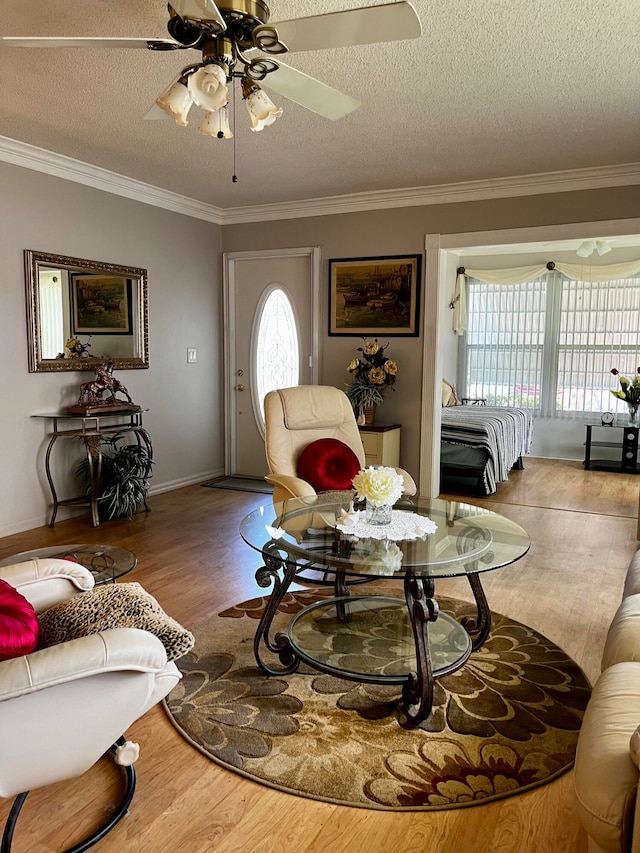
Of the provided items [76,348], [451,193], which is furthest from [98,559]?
[451,193]

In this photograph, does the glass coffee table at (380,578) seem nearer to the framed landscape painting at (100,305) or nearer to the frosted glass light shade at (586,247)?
the framed landscape painting at (100,305)

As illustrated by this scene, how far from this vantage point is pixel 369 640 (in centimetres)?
260

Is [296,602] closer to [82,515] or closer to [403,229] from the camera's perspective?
[82,515]

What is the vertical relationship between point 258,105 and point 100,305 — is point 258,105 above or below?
above

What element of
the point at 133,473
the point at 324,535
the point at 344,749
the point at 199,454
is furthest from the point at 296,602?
the point at 199,454

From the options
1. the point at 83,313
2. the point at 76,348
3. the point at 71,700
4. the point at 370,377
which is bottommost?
the point at 71,700

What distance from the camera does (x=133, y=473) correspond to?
15.5 ft

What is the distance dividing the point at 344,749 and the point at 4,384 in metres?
3.30

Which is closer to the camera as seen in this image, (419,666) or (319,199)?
(419,666)

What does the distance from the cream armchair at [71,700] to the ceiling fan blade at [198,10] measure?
1650 mm

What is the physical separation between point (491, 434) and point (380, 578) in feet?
12.6

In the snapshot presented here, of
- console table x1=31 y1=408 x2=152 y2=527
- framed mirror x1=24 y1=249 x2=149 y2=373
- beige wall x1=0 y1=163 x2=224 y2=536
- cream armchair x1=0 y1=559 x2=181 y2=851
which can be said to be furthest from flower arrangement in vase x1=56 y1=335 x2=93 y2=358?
cream armchair x1=0 y1=559 x2=181 y2=851

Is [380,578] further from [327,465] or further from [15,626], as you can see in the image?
[327,465]

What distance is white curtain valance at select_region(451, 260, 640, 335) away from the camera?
702 centimetres
